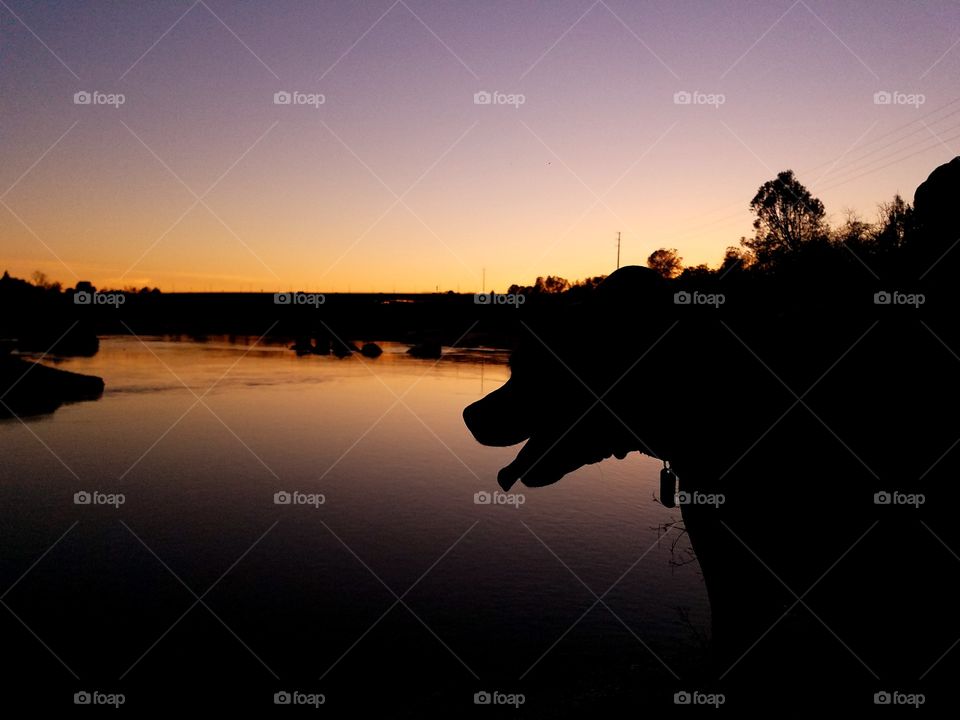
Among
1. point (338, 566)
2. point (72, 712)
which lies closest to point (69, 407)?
point (338, 566)

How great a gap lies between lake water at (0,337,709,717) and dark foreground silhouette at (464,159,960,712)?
14.7ft

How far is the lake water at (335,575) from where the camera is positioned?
8727 mm

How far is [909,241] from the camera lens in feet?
Result: 8.75

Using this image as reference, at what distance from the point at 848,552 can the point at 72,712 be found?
884 cm

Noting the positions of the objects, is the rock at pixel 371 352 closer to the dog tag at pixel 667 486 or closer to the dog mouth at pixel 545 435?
the dog tag at pixel 667 486

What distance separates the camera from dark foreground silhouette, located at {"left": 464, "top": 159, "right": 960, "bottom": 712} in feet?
7.24

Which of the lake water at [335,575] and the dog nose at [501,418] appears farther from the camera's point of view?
the lake water at [335,575]

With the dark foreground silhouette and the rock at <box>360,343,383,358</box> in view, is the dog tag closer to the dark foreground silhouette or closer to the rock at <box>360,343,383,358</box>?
the dark foreground silhouette

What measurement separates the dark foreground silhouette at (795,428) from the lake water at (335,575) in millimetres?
4493

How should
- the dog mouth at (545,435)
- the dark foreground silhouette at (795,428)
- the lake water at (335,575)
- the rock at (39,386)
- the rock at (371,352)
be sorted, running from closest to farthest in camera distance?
the dark foreground silhouette at (795,428) < the dog mouth at (545,435) < the lake water at (335,575) < the rock at (39,386) < the rock at (371,352)

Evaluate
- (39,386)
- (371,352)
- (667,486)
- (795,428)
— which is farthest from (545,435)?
(371,352)

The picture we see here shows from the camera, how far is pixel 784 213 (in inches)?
1565

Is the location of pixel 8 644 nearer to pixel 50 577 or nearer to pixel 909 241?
pixel 50 577

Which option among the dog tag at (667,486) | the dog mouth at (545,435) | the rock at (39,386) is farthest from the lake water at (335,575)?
the rock at (39,386)
